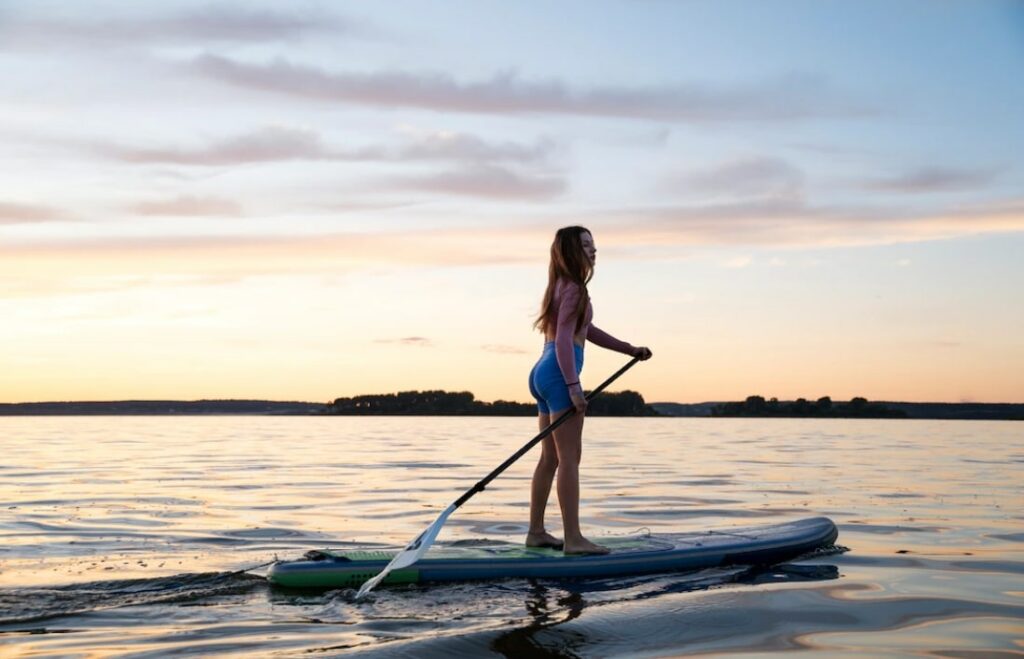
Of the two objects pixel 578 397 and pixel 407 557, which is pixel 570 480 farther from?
pixel 407 557

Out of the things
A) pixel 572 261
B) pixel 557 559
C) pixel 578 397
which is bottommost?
pixel 557 559

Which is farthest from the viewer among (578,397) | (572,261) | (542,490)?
(542,490)

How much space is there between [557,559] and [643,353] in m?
1.57

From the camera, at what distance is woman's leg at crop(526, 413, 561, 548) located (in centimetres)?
719

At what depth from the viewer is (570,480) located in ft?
22.6

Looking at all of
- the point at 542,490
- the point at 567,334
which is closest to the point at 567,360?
the point at 567,334

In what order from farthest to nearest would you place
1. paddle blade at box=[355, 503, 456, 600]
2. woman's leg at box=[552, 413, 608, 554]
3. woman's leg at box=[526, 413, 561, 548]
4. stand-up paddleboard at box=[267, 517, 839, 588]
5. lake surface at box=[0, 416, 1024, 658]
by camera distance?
woman's leg at box=[526, 413, 561, 548] → woman's leg at box=[552, 413, 608, 554] → stand-up paddleboard at box=[267, 517, 839, 588] → paddle blade at box=[355, 503, 456, 600] → lake surface at box=[0, 416, 1024, 658]

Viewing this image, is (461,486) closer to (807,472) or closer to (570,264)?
(807,472)

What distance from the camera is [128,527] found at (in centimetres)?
959

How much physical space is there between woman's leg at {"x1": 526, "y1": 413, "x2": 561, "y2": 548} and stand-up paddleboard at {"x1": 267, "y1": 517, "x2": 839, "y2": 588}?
0.20 metres

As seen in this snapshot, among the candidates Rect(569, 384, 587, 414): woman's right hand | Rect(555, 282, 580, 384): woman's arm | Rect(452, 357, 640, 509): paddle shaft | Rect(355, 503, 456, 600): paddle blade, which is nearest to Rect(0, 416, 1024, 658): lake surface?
Rect(355, 503, 456, 600): paddle blade

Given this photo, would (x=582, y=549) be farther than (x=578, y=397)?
Yes

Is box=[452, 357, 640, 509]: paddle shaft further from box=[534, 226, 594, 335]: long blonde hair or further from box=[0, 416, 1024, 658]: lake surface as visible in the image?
box=[0, 416, 1024, 658]: lake surface

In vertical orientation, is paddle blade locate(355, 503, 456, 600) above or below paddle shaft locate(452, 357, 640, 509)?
below
